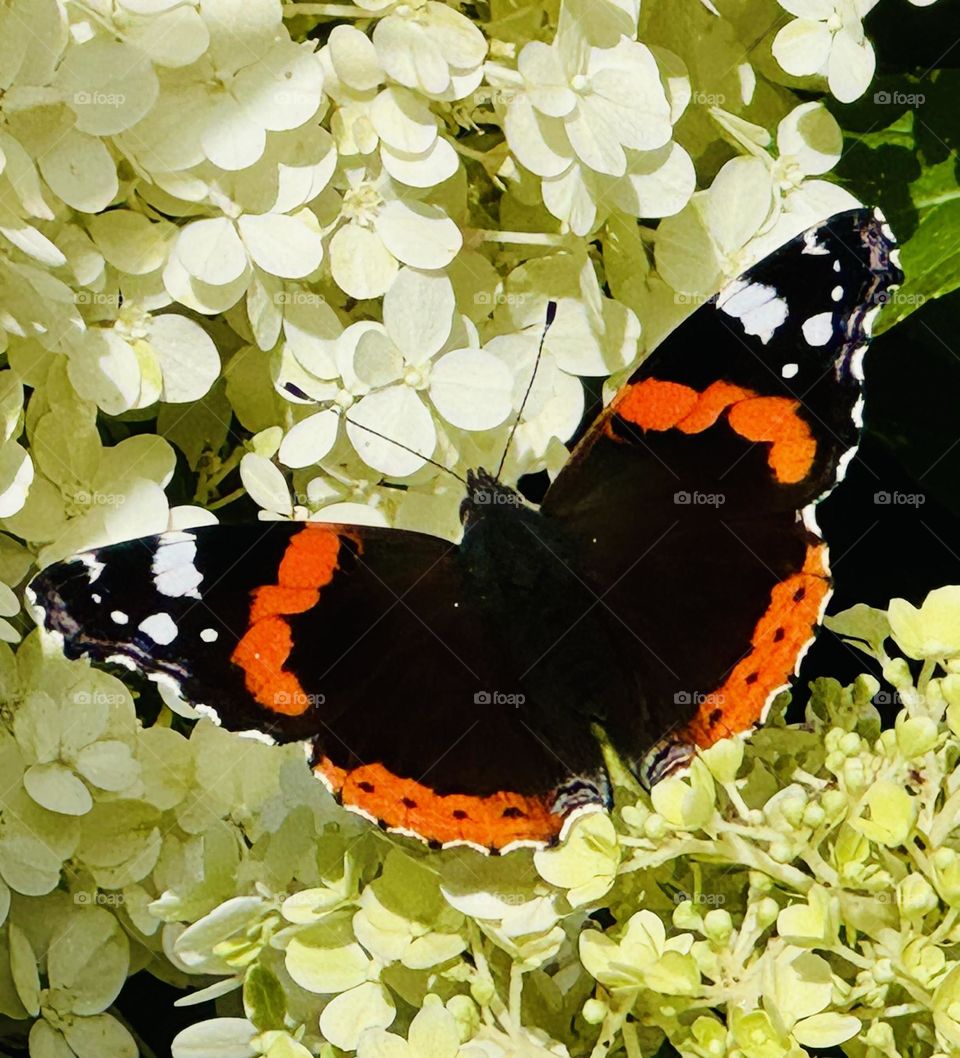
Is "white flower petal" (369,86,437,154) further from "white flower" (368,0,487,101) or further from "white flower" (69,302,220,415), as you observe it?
"white flower" (69,302,220,415)

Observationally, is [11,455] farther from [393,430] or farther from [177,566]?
[393,430]

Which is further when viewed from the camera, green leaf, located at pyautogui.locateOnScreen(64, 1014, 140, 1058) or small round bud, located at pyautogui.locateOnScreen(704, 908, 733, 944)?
green leaf, located at pyautogui.locateOnScreen(64, 1014, 140, 1058)

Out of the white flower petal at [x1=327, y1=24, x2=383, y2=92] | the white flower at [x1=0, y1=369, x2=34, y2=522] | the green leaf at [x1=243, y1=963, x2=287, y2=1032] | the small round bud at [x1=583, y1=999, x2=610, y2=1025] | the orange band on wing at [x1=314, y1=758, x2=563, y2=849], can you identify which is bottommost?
the green leaf at [x1=243, y1=963, x2=287, y2=1032]

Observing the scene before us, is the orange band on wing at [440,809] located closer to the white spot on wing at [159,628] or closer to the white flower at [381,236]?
the white spot on wing at [159,628]

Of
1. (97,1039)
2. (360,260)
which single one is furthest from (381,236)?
(97,1039)

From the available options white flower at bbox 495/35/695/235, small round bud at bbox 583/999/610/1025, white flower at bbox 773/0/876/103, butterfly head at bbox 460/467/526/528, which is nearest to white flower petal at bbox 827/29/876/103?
white flower at bbox 773/0/876/103

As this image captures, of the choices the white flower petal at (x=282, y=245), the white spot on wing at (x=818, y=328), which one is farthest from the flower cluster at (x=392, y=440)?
the white spot on wing at (x=818, y=328)

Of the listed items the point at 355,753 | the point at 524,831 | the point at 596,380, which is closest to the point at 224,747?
the point at 355,753
